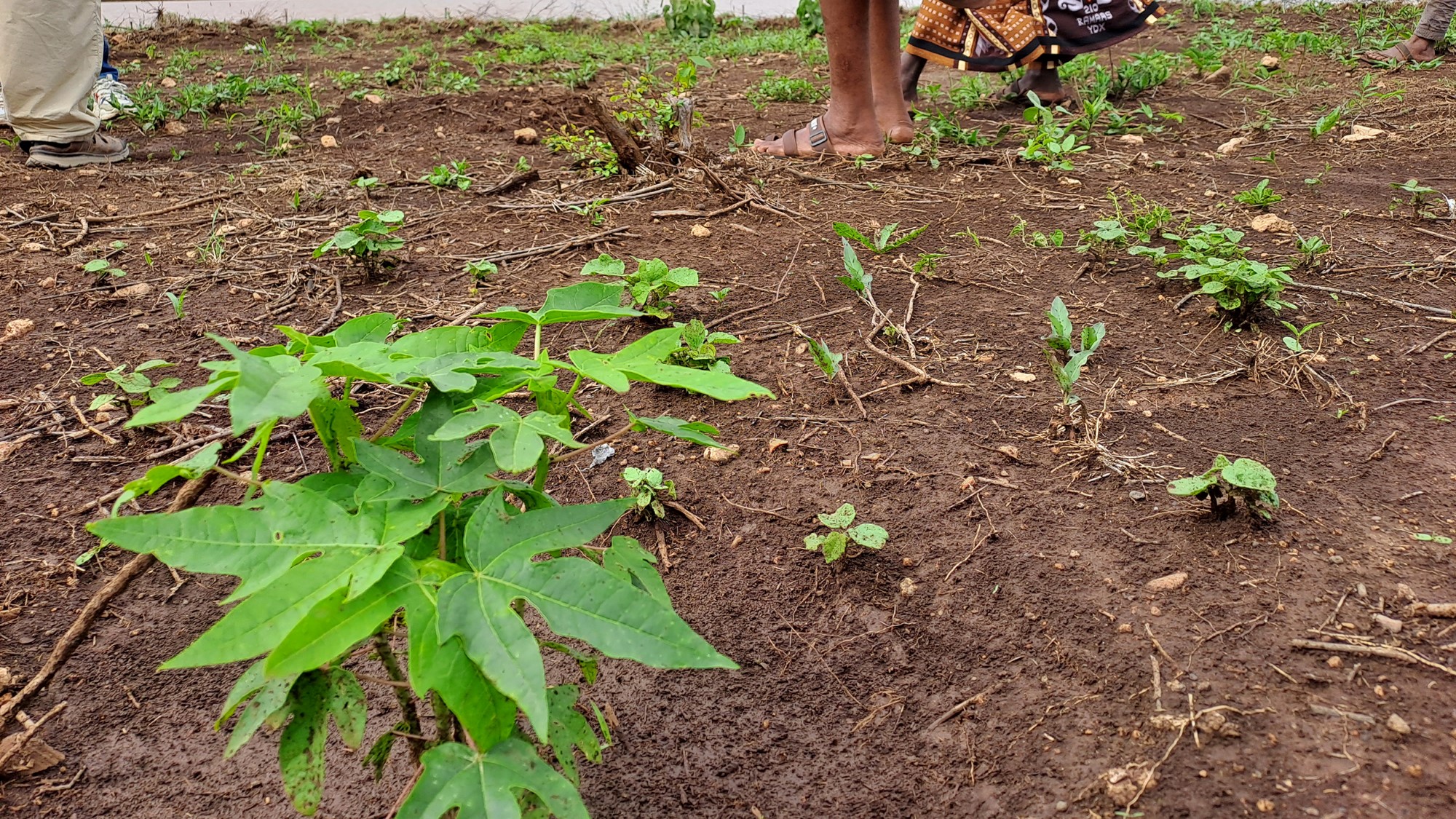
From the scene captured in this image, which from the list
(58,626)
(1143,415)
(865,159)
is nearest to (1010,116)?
(865,159)

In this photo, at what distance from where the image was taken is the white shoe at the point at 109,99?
4.52 meters

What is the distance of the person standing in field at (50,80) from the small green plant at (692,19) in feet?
13.8

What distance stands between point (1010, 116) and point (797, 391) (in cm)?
298

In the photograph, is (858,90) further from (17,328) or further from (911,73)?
(17,328)

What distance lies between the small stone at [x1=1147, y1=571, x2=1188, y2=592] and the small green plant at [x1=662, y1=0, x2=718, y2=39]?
6653mm

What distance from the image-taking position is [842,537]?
1.69 meters

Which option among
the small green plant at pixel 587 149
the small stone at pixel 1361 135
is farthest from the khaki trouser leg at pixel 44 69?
the small stone at pixel 1361 135

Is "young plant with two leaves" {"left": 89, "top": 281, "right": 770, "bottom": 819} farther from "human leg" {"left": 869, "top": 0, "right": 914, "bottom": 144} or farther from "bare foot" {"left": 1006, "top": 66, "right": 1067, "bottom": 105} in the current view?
"bare foot" {"left": 1006, "top": 66, "right": 1067, "bottom": 105}

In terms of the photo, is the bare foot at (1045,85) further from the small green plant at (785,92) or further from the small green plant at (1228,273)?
the small green plant at (1228,273)

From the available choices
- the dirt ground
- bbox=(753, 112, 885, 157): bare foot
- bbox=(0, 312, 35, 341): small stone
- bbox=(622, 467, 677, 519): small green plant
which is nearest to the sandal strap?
bbox=(753, 112, 885, 157): bare foot

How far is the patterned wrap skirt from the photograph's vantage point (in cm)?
439

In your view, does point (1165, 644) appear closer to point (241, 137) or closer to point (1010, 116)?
point (1010, 116)

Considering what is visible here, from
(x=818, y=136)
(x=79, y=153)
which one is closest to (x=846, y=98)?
(x=818, y=136)

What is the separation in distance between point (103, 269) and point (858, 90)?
8.67 feet
